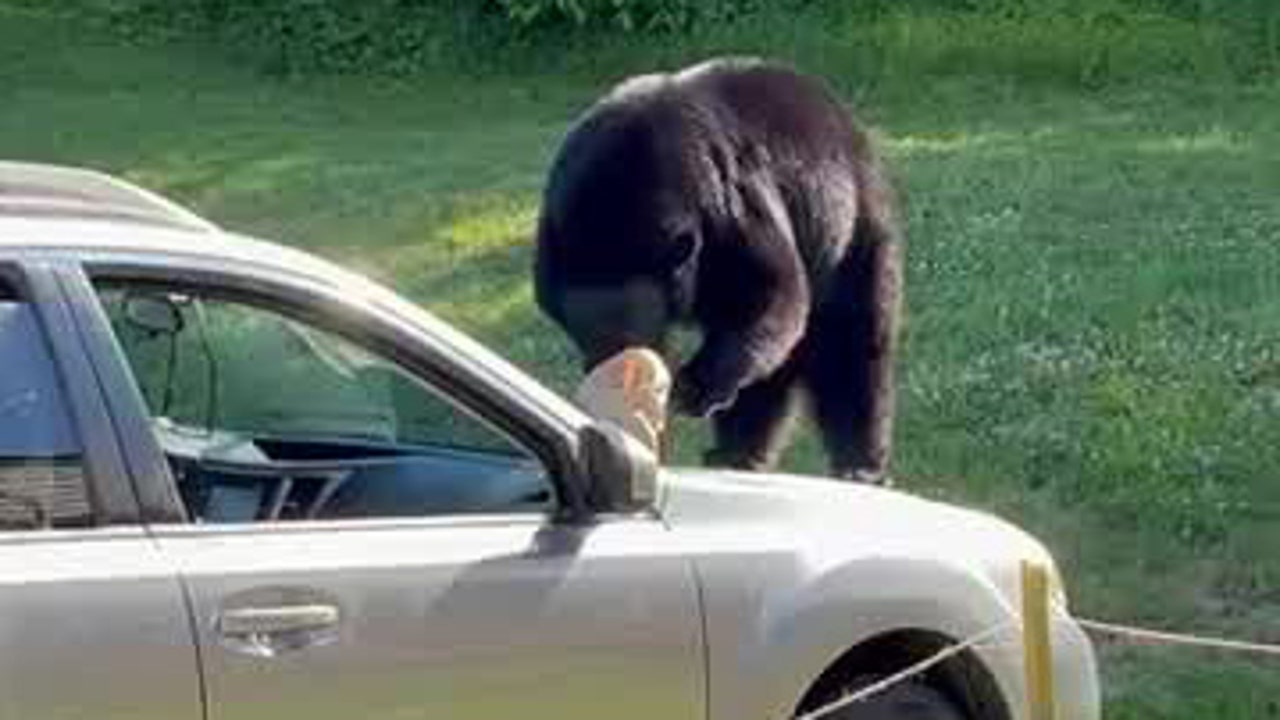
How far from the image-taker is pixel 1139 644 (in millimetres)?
8883

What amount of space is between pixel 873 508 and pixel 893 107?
12845mm

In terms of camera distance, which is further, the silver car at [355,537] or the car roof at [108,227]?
the car roof at [108,227]

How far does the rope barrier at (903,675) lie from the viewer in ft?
20.8

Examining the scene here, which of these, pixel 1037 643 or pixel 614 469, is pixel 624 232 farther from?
pixel 614 469

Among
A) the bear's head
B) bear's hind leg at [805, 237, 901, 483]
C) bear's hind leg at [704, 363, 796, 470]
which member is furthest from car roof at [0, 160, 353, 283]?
bear's hind leg at [805, 237, 901, 483]

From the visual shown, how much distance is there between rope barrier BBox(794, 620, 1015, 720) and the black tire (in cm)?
1

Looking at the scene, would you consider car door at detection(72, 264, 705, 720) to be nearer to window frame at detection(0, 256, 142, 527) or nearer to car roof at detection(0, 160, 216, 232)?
window frame at detection(0, 256, 142, 527)

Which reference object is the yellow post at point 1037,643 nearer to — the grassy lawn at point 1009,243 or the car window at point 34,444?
the grassy lawn at point 1009,243

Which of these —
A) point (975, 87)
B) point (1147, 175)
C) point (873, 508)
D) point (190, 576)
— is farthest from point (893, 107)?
point (190, 576)

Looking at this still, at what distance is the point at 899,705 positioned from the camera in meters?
6.50

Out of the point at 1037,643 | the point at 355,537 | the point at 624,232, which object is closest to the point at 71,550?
the point at 355,537

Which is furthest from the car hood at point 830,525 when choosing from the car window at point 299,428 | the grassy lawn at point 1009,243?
the grassy lawn at point 1009,243

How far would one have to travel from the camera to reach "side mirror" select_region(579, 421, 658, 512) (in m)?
5.97

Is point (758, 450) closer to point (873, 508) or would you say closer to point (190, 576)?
point (873, 508)
